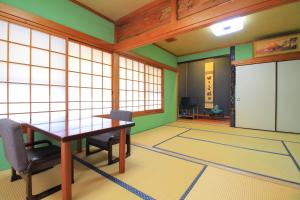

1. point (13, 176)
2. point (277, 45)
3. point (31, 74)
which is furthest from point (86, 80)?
point (277, 45)

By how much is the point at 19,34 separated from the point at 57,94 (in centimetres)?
92

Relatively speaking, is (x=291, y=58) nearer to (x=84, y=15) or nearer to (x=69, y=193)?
(x=84, y=15)

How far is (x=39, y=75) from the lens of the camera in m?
2.12

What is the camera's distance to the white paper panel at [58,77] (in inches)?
89.0

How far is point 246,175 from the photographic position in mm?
1703

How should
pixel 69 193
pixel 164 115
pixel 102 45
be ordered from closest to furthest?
pixel 69 193 < pixel 102 45 < pixel 164 115

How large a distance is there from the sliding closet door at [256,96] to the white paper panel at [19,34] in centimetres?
494

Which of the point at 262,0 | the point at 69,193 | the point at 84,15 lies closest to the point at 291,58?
the point at 262,0

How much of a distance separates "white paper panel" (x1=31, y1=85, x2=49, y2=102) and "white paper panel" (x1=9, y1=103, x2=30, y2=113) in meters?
0.11

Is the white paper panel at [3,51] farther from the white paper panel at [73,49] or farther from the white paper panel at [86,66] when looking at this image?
the white paper panel at [86,66]

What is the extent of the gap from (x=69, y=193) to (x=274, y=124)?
4.85 meters

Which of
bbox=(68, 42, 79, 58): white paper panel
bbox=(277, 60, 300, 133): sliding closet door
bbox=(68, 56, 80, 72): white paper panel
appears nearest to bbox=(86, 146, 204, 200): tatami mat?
bbox=(68, 56, 80, 72): white paper panel

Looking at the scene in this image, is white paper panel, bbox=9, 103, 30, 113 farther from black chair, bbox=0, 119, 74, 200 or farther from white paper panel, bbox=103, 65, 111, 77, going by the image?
white paper panel, bbox=103, 65, 111, 77

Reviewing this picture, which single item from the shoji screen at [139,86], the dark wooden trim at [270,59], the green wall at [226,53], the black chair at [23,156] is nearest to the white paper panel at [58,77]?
the black chair at [23,156]
